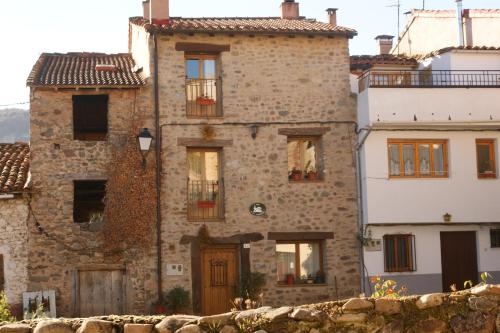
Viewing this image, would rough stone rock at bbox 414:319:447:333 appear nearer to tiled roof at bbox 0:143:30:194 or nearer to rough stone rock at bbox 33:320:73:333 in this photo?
rough stone rock at bbox 33:320:73:333

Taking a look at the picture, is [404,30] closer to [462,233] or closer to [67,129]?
[462,233]

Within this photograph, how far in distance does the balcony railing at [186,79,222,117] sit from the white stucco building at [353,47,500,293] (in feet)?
12.6

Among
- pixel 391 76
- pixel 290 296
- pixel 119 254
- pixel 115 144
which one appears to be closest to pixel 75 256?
pixel 119 254

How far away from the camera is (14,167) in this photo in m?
21.4

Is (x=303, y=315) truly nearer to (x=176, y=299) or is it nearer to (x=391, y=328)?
(x=391, y=328)

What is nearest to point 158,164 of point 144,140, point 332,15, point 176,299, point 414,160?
point 144,140

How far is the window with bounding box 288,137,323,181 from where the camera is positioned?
70.9ft

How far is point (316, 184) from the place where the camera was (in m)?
21.5

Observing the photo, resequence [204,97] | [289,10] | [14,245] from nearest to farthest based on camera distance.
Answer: [14,245] → [204,97] → [289,10]

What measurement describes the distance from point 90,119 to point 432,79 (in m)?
9.64

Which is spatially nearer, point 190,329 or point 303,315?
point 190,329

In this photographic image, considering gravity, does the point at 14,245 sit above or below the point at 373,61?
below

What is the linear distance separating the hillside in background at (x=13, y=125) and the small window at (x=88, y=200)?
4593 centimetres

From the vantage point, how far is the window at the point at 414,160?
21.2 m
